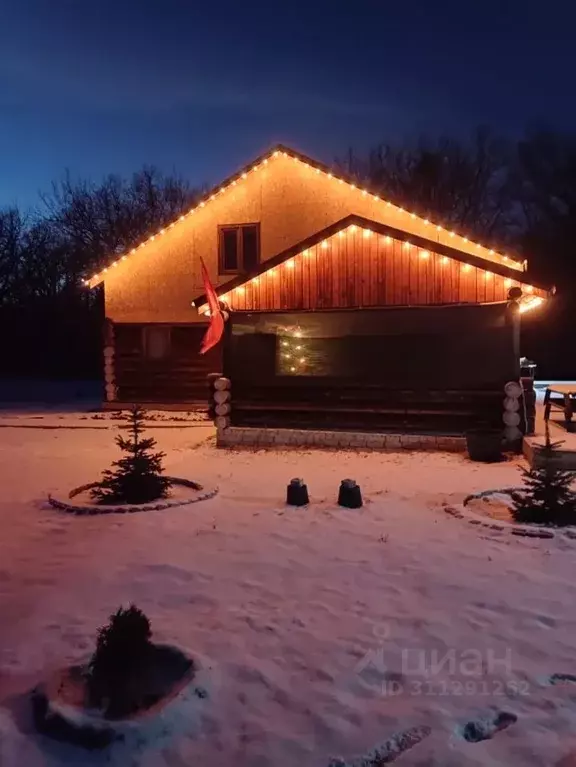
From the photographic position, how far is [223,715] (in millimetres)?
3984

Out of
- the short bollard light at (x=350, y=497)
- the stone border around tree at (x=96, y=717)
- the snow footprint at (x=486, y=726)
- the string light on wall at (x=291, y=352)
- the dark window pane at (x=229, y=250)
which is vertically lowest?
the snow footprint at (x=486, y=726)

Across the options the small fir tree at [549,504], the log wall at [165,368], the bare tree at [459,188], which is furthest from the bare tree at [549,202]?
the small fir tree at [549,504]

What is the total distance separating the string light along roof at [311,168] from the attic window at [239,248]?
112 cm

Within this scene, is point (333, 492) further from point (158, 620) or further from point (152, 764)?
point (152, 764)

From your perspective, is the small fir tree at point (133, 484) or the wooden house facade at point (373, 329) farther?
the wooden house facade at point (373, 329)

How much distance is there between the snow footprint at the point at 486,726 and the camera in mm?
3738

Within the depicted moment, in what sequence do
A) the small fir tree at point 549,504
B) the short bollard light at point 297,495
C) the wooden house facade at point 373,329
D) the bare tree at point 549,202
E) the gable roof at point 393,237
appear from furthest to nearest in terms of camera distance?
the bare tree at point 549,202 < the wooden house facade at point 373,329 < the gable roof at point 393,237 < the short bollard light at point 297,495 < the small fir tree at point 549,504

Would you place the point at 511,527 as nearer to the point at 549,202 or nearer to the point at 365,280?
the point at 365,280

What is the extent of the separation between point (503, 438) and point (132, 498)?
7.01 meters

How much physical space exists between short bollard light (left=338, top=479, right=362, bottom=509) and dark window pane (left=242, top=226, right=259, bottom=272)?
12317 mm

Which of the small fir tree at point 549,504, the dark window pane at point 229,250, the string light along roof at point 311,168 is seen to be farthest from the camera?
the dark window pane at point 229,250

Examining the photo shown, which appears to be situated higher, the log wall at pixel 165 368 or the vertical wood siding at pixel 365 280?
the vertical wood siding at pixel 365 280

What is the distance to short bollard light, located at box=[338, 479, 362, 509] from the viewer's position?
8609 mm

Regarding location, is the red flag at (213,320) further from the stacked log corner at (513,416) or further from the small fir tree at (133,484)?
the stacked log corner at (513,416)
